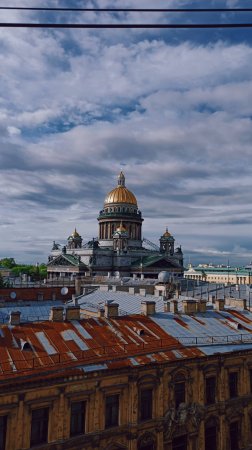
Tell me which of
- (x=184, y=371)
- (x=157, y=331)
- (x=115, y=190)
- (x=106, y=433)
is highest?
(x=115, y=190)

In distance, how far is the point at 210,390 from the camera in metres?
22.8

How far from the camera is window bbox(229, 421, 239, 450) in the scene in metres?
23.1

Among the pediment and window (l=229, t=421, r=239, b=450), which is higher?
the pediment

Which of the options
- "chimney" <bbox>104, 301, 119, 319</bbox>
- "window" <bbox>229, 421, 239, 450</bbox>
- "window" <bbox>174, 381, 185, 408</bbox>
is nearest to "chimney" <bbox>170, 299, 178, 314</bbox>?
"chimney" <bbox>104, 301, 119, 319</bbox>

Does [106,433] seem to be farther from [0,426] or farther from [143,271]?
[143,271]

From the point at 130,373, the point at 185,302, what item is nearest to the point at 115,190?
the point at 185,302

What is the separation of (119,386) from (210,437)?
6684 mm

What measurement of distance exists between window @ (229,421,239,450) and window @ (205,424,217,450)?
1.07 meters

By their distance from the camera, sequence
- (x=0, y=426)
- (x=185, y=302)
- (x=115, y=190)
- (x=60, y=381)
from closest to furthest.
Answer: (x=0, y=426) < (x=60, y=381) < (x=185, y=302) < (x=115, y=190)

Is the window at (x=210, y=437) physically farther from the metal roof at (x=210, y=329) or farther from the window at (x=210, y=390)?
the metal roof at (x=210, y=329)

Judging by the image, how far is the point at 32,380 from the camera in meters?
17.5

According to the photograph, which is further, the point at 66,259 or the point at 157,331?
the point at 66,259

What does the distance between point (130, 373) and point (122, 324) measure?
4.43 meters

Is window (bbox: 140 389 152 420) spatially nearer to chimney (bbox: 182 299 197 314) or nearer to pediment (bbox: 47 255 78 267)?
chimney (bbox: 182 299 197 314)
